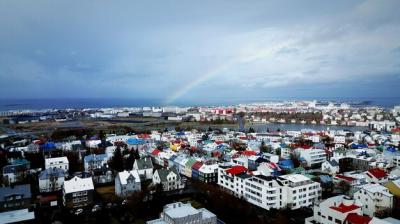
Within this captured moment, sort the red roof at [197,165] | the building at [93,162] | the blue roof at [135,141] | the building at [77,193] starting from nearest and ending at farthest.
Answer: the building at [77,193] → the red roof at [197,165] → the building at [93,162] → the blue roof at [135,141]

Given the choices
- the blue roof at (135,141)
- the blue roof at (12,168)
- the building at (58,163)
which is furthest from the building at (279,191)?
the blue roof at (135,141)

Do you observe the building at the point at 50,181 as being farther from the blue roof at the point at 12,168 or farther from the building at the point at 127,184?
the building at the point at 127,184

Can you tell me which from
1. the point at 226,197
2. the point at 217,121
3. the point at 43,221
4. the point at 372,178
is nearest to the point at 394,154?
the point at 372,178

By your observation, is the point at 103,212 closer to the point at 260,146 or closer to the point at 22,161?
the point at 22,161

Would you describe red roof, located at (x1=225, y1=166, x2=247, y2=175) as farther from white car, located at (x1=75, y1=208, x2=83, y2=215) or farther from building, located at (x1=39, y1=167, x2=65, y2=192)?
building, located at (x1=39, y1=167, x2=65, y2=192)

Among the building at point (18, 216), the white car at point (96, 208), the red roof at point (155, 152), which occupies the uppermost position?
the red roof at point (155, 152)

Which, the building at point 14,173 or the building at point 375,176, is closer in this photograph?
the building at point 375,176

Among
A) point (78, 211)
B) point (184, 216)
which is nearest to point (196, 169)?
point (78, 211)
